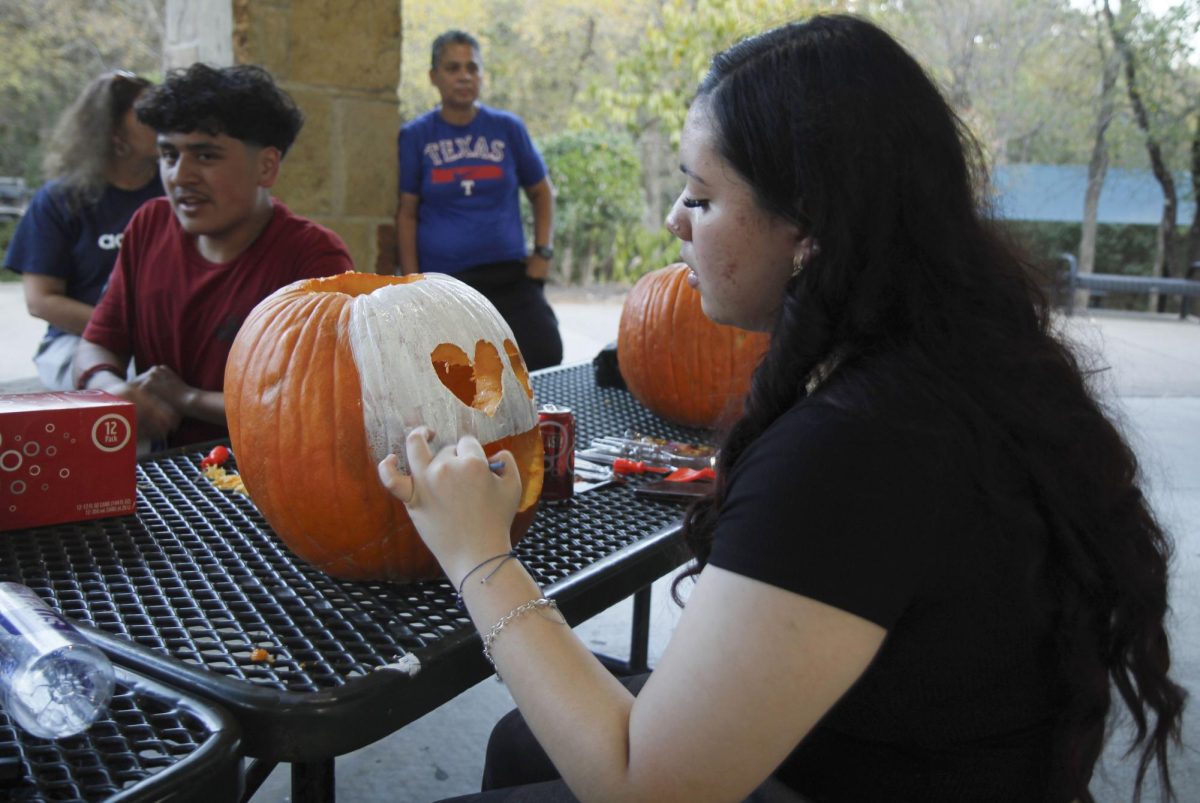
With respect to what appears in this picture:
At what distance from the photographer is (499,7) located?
14.6 meters

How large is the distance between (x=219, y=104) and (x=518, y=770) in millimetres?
1687

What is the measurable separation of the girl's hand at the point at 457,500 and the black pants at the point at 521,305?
3171mm

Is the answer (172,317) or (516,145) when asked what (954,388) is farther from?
(516,145)

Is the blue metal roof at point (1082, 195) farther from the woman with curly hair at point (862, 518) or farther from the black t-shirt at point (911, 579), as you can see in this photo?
the black t-shirt at point (911, 579)

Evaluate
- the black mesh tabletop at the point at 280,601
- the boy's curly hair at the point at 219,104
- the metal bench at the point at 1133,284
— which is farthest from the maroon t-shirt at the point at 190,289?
the metal bench at the point at 1133,284

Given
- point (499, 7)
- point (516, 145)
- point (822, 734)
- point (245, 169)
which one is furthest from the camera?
point (499, 7)

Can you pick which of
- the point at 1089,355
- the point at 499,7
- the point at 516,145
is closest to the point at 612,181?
the point at 499,7

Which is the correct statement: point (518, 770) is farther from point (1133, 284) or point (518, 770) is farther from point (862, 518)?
point (1133, 284)

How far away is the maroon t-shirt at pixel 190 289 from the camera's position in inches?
93.5

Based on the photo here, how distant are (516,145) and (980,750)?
4.00 metres

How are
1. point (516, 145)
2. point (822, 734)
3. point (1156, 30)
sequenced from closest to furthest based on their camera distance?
point (822, 734) < point (516, 145) < point (1156, 30)

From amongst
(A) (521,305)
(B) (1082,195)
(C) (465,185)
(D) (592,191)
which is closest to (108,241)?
(C) (465,185)

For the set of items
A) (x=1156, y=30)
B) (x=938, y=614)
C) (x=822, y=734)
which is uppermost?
(x=1156, y=30)

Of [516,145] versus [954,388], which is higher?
[516,145]
